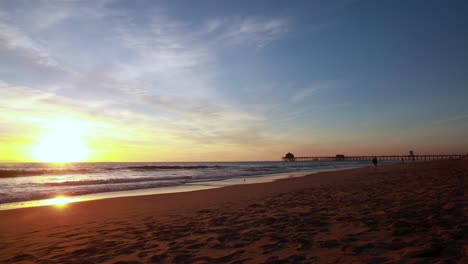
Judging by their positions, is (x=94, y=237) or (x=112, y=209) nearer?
(x=94, y=237)

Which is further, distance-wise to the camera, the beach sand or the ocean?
the ocean

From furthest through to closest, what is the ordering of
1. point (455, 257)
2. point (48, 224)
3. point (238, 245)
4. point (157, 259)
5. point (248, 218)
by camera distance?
point (48, 224) < point (248, 218) < point (238, 245) < point (157, 259) < point (455, 257)

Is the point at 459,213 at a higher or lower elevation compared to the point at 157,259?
higher

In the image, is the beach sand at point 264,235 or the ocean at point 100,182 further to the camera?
the ocean at point 100,182

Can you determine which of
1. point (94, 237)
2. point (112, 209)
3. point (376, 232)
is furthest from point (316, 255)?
point (112, 209)

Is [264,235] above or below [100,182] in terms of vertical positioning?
above

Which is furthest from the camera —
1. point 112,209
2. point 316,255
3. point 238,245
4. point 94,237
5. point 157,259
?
point 112,209

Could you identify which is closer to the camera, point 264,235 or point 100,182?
point 264,235

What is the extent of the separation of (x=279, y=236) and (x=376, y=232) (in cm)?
180

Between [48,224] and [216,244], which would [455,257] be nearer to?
[216,244]

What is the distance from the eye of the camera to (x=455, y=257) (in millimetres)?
3797

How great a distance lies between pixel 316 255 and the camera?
173 inches

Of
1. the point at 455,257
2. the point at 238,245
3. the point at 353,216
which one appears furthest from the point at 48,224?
the point at 455,257

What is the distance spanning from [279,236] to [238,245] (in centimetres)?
88
